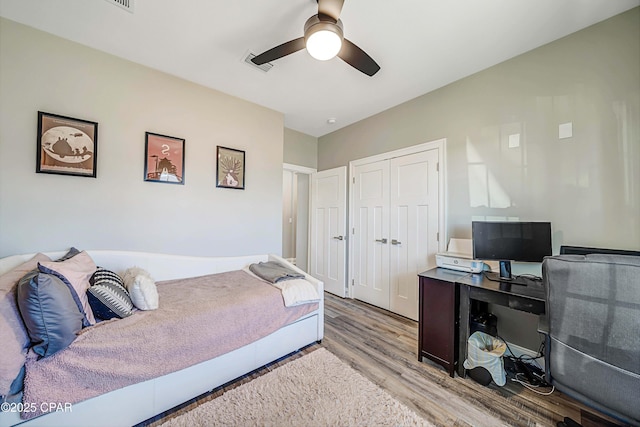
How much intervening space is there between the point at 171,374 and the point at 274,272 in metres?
1.12

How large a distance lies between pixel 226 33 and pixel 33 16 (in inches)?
54.3

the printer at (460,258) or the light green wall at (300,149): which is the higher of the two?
the light green wall at (300,149)

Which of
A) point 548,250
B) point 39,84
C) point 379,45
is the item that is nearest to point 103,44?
point 39,84

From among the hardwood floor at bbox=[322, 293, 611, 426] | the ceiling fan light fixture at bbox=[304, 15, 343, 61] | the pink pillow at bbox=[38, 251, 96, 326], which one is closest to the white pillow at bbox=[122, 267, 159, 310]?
the pink pillow at bbox=[38, 251, 96, 326]

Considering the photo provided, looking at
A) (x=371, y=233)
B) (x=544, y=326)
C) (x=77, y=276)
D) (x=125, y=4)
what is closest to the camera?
(x=544, y=326)

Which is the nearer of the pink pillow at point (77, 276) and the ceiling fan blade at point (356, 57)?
the pink pillow at point (77, 276)

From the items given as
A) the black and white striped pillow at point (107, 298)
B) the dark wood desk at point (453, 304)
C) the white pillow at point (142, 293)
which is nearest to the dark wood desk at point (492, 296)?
the dark wood desk at point (453, 304)

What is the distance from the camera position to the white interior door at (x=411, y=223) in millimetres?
2680

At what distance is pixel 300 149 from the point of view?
3.97 m

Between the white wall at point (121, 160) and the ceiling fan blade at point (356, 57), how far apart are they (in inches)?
65.5

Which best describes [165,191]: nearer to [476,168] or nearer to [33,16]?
[33,16]

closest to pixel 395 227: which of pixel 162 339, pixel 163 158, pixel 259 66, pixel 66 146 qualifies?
pixel 259 66

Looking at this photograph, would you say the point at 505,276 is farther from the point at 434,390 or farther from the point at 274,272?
the point at 274,272

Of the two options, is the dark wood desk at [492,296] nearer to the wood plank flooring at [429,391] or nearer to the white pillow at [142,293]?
the wood plank flooring at [429,391]
